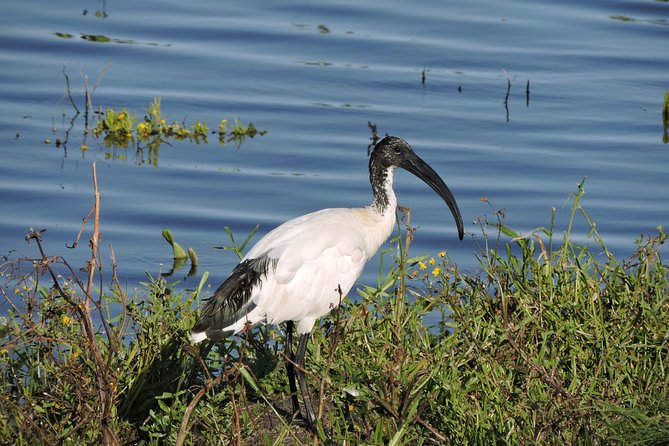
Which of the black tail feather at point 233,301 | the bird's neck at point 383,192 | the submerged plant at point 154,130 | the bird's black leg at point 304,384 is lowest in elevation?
the bird's black leg at point 304,384

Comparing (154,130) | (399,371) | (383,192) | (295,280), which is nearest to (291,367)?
(295,280)

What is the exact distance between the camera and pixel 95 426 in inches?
201

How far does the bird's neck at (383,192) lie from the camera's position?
21.7 feet

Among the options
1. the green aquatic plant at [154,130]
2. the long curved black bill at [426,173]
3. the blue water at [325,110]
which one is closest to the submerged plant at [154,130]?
the green aquatic plant at [154,130]

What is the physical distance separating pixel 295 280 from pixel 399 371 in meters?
0.99

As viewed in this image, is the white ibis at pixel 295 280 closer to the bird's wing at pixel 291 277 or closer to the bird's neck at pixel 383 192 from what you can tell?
the bird's wing at pixel 291 277

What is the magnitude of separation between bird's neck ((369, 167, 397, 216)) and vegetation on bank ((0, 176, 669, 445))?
19.1 inches

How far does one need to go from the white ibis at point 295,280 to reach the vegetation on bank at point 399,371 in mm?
110

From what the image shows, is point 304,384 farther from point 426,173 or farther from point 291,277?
point 426,173

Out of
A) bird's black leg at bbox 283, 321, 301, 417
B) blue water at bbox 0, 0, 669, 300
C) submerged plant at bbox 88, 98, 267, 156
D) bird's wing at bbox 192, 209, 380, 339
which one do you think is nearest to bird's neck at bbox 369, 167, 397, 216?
bird's wing at bbox 192, 209, 380, 339

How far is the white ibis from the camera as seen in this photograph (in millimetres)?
5668

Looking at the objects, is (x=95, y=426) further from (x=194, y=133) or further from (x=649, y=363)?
(x=194, y=133)

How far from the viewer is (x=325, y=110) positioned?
11.9 meters

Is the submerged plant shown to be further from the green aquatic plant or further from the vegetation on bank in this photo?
the vegetation on bank
